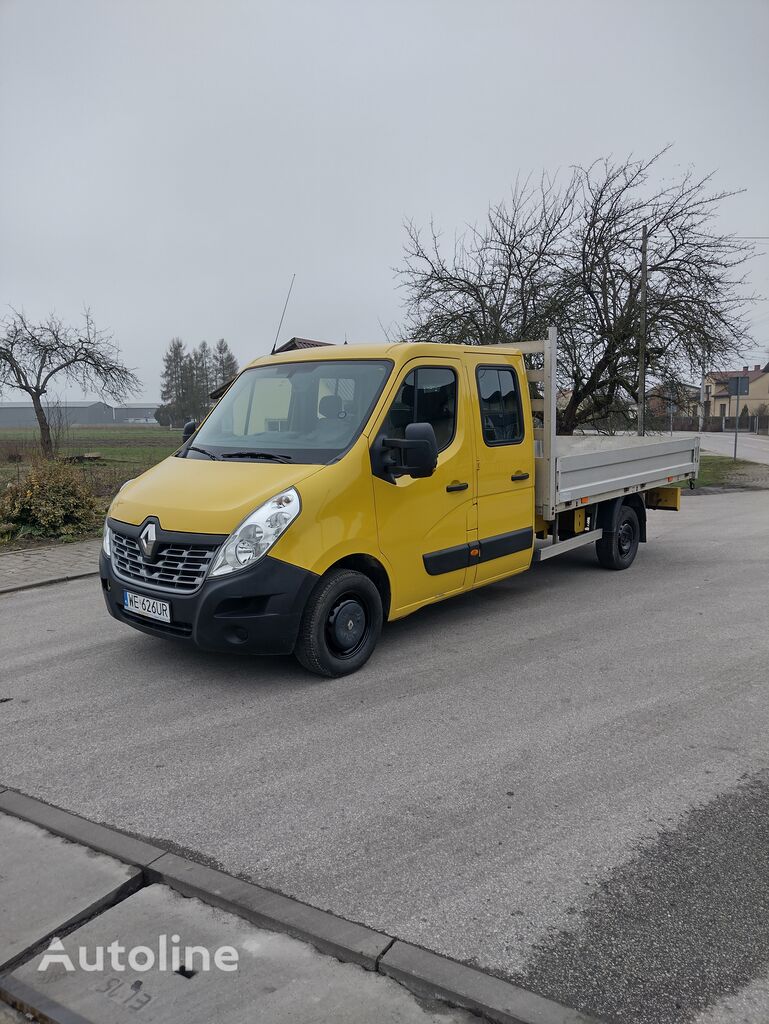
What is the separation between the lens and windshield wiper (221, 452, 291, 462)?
5.06m

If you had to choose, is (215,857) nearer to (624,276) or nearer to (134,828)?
(134,828)

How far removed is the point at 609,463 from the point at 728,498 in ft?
31.7

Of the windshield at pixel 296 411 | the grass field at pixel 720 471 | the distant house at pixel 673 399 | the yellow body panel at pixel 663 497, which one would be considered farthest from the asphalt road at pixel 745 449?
the windshield at pixel 296 411

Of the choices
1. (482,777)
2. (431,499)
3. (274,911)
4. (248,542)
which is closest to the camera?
(274,911)

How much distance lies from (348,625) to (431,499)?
3.66ft

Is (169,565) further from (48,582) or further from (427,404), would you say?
(48,582)

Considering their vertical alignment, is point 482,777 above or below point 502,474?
below

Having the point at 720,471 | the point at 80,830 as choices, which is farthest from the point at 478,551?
the point at 720,471

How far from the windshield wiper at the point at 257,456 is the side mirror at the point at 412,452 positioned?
2.21ft

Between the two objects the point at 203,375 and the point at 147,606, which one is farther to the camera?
the point at 203,375

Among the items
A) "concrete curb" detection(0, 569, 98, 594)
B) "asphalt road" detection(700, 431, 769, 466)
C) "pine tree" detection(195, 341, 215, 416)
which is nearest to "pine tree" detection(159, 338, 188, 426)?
"pine tree" detection(195, 341, 215, 416)

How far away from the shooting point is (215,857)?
2982mm

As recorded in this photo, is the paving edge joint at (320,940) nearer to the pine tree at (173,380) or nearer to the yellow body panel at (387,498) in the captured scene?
the yellow body panel at (387,498)

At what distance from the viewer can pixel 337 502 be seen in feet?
15.6
